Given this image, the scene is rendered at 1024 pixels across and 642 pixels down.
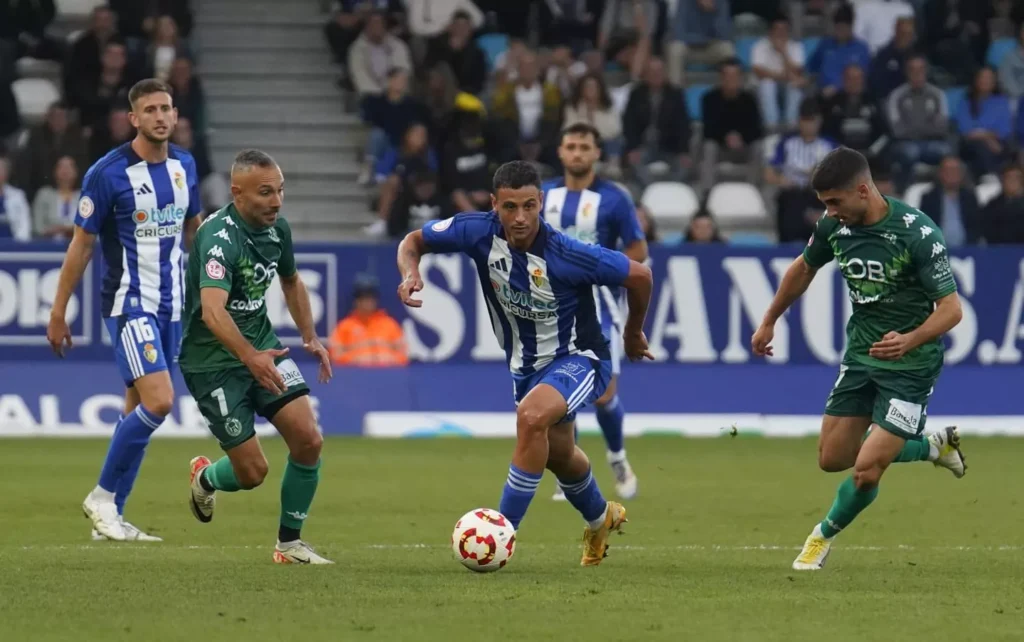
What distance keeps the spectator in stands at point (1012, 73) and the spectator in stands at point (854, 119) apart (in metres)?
2.17

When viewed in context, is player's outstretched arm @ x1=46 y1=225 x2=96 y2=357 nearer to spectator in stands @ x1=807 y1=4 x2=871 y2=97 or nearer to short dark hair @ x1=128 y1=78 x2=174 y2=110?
short dark hair @ x1=128 y1=78 x2=174 y2=110

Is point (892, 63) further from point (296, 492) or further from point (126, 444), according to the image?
point (296, 492)

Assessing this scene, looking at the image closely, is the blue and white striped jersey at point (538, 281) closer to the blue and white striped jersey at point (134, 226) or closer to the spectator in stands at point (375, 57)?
the blue and white striped jersey at point (134, 226)

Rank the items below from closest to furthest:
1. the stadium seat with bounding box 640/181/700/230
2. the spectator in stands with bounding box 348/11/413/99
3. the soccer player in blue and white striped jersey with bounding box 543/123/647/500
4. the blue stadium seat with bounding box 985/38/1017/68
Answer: the soccer player in blue and white striped jersey with bounding box 543/123/647/500
the stadium seat with bounding box 640/181/700/230
the spectator in stands with bounding box 348/11/413/99
the blue stadium seat with bounding box 985/38/1017/68

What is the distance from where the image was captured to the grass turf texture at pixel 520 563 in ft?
23.8

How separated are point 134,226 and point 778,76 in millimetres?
13838

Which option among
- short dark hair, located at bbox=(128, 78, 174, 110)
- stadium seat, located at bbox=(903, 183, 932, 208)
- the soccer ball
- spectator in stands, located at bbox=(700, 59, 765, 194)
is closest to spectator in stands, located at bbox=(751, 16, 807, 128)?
spectator in stands, located at bbox=(700, 59, 765, 194)

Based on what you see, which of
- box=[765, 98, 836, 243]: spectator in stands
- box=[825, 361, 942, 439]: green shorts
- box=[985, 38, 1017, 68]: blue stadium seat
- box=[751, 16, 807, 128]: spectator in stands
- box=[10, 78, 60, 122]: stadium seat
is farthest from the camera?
box=[985, 38, 1017, 68]: blue stadium seat

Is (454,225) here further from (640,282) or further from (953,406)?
(953,406)

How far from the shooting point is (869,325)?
30.5 ft

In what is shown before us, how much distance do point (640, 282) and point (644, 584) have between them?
1436mm

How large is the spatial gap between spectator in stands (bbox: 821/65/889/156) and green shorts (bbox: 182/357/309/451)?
1433cm

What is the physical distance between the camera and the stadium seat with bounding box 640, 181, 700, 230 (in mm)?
21656

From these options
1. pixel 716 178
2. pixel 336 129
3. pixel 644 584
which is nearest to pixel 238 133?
pixel 336 129
